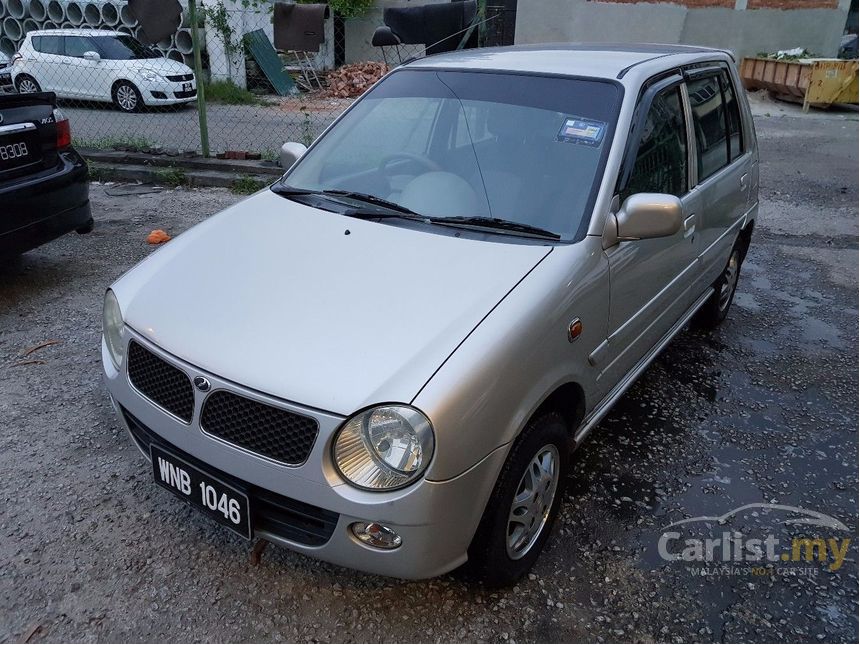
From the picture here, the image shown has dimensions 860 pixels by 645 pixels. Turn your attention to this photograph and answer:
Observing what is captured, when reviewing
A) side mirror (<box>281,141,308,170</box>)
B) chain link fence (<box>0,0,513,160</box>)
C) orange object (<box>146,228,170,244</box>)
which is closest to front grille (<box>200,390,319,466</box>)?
side mirror (<box>281,141,308,170</box>)

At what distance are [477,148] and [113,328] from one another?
5.40ft

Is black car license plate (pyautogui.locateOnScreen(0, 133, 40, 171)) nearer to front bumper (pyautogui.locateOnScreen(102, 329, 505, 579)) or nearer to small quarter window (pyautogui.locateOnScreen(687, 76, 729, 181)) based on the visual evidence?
front bumper (pyautogui.locateOnScreen(102, 329, 505, 579))

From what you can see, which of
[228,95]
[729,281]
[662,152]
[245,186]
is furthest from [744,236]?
[228,95]

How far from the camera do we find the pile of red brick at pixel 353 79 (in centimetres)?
1541

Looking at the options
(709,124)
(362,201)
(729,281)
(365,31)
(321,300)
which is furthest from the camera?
(365,31)

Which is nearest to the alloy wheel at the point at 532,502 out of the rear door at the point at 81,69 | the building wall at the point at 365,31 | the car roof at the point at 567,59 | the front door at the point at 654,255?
the front door at the point at 654,255

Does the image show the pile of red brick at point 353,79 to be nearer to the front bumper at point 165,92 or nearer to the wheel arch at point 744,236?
the front bumper at point 165,92

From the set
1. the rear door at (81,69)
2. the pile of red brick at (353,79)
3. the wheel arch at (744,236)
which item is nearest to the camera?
the wheel arch at (744,236)

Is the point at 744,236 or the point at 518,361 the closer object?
the point at 518,361

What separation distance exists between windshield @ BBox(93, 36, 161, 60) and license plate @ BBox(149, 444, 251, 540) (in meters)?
13.6

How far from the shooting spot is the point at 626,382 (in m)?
3.10

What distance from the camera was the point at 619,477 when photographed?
10.2ft

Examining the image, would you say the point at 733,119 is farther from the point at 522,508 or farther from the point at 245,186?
the point at 245,186

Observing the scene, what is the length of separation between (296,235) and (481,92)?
3.62 ft
